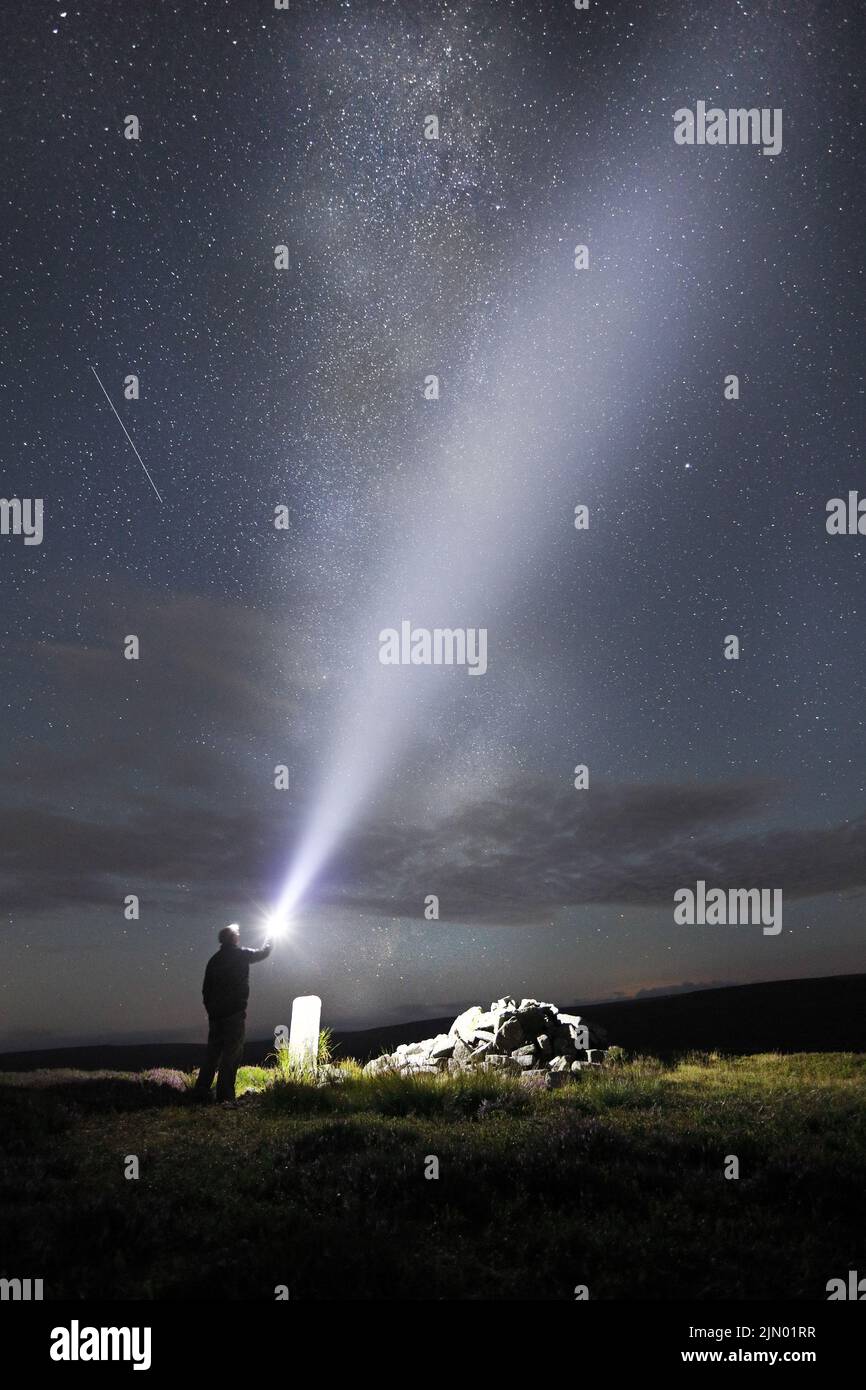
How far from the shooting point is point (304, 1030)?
17547 millimetres

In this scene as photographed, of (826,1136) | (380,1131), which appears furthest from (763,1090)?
(380,1131)

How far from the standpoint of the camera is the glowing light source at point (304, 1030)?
1709 cm

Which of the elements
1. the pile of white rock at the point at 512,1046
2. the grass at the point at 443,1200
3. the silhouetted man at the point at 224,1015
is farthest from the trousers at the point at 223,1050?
the pile of white rock at the point at 512,1046

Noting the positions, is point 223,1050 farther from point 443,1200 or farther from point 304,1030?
point 443,1200

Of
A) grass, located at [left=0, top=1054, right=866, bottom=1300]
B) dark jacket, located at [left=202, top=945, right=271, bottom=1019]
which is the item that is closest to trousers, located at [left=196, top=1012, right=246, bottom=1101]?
dark jacket, located at [left=202, top=945, right=271, bottom=1019]

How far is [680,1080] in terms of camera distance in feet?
50.7

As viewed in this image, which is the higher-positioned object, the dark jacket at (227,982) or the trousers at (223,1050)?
the dark jacket at (227,982)

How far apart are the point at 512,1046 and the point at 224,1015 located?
611 cm

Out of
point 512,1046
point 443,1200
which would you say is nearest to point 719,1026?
point 512,1046

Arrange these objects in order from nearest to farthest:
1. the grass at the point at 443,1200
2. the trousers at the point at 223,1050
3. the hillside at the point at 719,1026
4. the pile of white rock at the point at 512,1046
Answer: the grass at the point at 443,1200
the trousers at the point at 223,1050
the pile of white rock at the point at 512,1046
the hillside at the point at 719,1026

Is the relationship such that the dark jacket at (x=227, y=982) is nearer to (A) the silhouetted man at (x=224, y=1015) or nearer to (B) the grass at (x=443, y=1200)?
(A) the silhouetted man at (x=224, y=1015)

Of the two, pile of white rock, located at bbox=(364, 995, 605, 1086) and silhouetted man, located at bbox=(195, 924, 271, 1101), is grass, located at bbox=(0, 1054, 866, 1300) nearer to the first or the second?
silhouetted man, located at bbox=(195, 924, 271, 1101)

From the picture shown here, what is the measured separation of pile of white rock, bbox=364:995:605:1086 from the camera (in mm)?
16500
